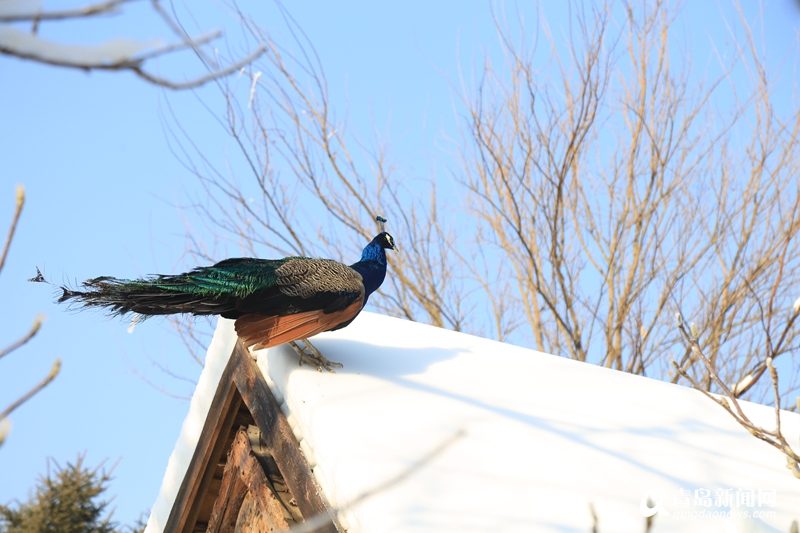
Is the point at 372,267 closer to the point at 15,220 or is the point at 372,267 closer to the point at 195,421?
the point at 195,421

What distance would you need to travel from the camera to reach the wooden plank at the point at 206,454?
10.3 ft

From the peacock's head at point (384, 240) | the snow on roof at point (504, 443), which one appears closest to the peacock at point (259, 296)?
the snow on roof at point (504, 443)

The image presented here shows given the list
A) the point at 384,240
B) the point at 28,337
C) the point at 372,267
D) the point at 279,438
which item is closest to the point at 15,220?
the point at 28,337

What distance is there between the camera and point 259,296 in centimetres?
269

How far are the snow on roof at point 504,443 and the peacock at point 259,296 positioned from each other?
0.20m

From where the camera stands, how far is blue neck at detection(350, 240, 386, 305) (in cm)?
309

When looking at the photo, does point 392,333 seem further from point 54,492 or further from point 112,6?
point 54,492

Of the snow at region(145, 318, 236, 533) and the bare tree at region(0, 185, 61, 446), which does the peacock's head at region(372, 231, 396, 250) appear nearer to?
the snow at region(145, 318, 236, 533)

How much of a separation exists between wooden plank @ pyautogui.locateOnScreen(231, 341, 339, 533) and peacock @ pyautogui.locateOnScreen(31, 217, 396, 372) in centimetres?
21

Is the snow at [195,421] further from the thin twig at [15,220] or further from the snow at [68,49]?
the snow at [68,49]

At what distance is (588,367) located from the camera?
3.62 meters

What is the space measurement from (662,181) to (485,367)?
19.0ft

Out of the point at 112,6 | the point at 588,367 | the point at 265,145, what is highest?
the point at 265,145

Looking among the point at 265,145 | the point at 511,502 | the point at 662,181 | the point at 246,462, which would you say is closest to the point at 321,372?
the point at 246,462
